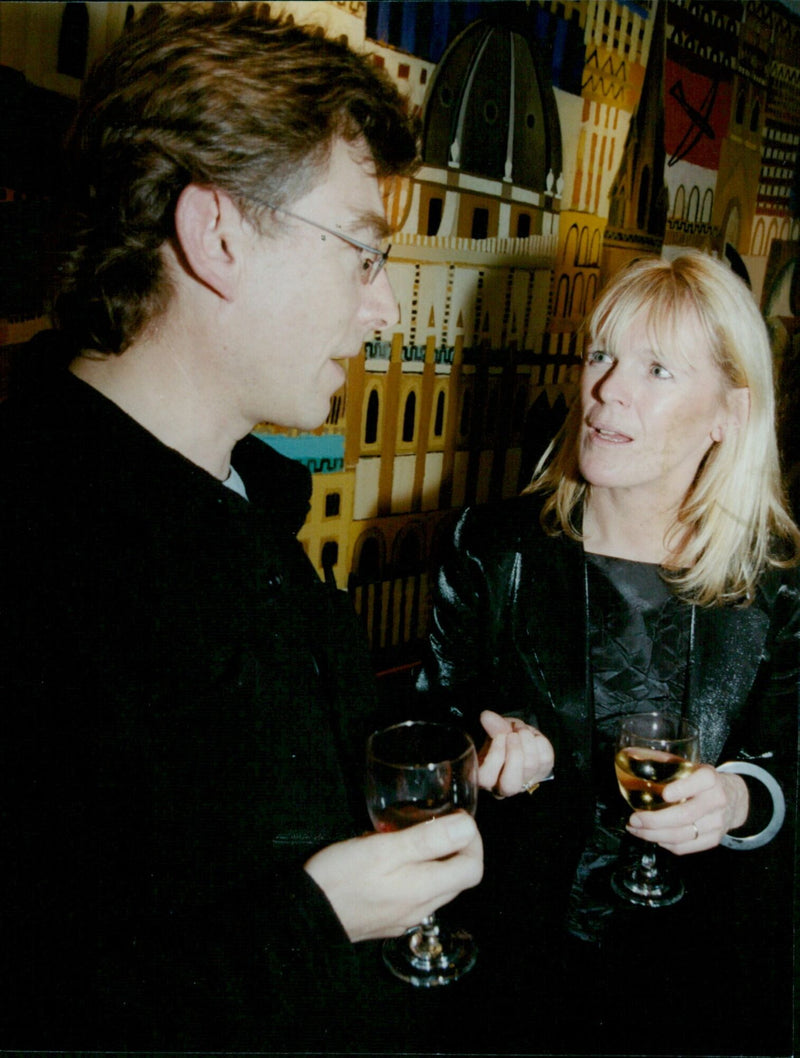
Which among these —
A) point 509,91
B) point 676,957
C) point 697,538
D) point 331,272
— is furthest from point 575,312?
point 676,957

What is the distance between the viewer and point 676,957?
137 centimetres

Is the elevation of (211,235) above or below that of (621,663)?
above

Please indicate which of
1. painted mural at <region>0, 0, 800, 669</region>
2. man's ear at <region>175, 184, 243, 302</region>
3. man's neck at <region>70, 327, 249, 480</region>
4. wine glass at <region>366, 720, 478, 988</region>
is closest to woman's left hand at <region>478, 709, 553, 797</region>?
wine glass at <region>366, 720, 478, 988</region>

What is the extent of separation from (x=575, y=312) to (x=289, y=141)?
2071mm

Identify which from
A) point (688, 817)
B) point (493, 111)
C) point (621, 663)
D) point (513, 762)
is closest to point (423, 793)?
point (513, 762)

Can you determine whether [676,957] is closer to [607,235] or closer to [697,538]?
[697,538]

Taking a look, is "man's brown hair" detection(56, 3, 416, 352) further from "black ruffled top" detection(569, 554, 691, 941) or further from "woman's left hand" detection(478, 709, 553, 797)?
"black ruffled top" detection(569, 554, 691, 941)

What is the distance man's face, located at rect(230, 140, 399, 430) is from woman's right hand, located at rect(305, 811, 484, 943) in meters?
0.62

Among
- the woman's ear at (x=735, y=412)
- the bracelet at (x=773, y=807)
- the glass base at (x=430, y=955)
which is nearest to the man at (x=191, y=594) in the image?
the glass base at (x=430, y=955)

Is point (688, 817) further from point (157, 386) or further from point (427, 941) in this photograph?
point (157, 386)

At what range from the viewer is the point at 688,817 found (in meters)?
1.15

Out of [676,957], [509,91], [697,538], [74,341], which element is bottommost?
[676,957]

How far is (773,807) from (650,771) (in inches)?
12.9

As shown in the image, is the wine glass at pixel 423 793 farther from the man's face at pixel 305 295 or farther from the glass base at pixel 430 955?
the man's face at pixel 305 295
